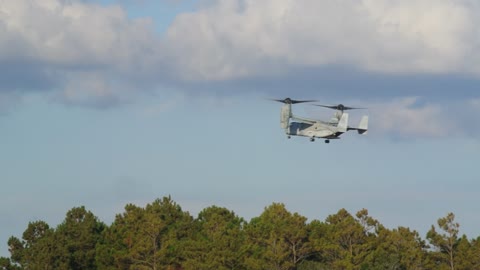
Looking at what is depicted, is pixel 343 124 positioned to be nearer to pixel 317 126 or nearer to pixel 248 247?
pixel 317 126

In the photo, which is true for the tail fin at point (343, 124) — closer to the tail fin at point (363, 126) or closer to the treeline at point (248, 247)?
the tail fin at point (363, 126)

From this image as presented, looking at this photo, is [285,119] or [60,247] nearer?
[285,119]

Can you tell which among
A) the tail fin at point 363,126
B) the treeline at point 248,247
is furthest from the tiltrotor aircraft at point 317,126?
the treeline at point 248,247

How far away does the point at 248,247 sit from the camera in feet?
545

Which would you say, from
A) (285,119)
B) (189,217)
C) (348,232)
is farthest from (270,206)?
(285,119)

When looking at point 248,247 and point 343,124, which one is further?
point 248,247

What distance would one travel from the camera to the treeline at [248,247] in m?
165

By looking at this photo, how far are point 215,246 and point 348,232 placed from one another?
55.9 feet

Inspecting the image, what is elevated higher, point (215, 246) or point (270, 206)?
point (270, 206)

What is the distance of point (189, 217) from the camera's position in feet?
627

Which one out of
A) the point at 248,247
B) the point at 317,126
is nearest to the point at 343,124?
the point at 317,126

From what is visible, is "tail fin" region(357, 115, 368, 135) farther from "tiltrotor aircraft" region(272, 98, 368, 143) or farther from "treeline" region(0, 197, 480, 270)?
"treeline" region(0, 197, 480, 270)

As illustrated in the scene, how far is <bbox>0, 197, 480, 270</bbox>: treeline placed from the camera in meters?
165

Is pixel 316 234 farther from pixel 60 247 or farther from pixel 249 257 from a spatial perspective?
pixel 60 247
